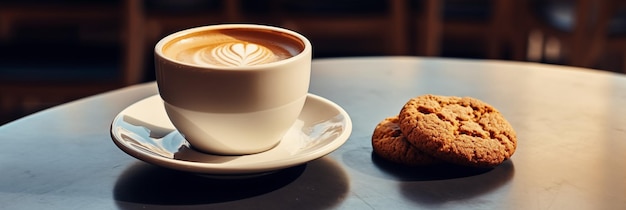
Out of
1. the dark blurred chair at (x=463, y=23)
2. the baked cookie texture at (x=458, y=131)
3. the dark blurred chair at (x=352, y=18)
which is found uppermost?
the baked cookie texture at (x=458, y=131)

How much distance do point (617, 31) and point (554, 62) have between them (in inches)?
27.2

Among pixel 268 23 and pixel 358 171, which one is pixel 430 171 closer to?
pixel 358 171

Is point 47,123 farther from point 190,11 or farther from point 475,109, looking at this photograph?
point 190,11

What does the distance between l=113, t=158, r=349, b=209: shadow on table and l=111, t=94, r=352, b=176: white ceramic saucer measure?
0.02m

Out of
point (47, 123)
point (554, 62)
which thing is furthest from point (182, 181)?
point (554, 62)

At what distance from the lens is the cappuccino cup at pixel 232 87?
707 mm

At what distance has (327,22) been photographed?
2.19 m

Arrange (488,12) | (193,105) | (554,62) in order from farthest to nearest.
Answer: (554,62) < (488,12) < (193,105)

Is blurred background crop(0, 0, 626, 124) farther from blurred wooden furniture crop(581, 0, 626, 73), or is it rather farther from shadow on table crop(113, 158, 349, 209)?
shadow on table crop(113, 158, 349, 209)

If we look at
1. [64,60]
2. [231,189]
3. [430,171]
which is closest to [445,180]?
[430,171]

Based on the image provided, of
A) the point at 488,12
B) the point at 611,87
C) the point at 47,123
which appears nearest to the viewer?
the point at 47,123

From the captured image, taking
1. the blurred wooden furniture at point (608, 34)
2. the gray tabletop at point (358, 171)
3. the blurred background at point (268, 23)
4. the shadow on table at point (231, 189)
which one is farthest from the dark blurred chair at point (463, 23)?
the shadow on table at point (231, 189)

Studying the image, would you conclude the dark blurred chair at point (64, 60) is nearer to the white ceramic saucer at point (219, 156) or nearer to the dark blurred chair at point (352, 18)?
the dark blurred chair at point (352, 18)

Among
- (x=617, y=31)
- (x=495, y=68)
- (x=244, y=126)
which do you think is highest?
(x=244, y=126)
